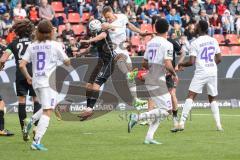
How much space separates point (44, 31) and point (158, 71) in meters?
2.34

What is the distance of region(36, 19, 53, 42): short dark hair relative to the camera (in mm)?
12805

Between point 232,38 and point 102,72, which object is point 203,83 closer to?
point 102,72

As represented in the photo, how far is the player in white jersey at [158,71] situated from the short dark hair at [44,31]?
1980mm

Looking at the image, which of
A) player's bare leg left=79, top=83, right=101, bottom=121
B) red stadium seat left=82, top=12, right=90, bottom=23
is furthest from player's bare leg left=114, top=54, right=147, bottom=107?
red stadium seat left=82, top=12, right=90, bottom=23

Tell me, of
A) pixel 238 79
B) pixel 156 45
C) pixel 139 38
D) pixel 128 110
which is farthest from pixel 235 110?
pixel 156 45

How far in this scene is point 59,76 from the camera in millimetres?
23203

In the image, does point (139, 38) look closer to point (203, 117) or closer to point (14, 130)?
point (203, 117)

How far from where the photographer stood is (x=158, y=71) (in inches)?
540

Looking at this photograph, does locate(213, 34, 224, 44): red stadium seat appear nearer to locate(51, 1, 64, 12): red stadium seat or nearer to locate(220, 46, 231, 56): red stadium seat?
locate(220, 46, 231, 56): red stadium seat

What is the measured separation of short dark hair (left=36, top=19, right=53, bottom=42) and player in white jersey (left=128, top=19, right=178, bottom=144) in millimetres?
1980

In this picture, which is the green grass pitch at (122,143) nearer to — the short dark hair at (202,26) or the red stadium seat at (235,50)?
the short dark hair at (202,26)

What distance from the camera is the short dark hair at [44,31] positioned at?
1280cm

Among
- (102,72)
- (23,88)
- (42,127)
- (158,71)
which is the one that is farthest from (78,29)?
(42,127)

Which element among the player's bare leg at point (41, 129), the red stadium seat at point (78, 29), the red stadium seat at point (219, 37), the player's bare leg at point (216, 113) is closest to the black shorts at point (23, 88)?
the player's bare leg at point (41, 129)
